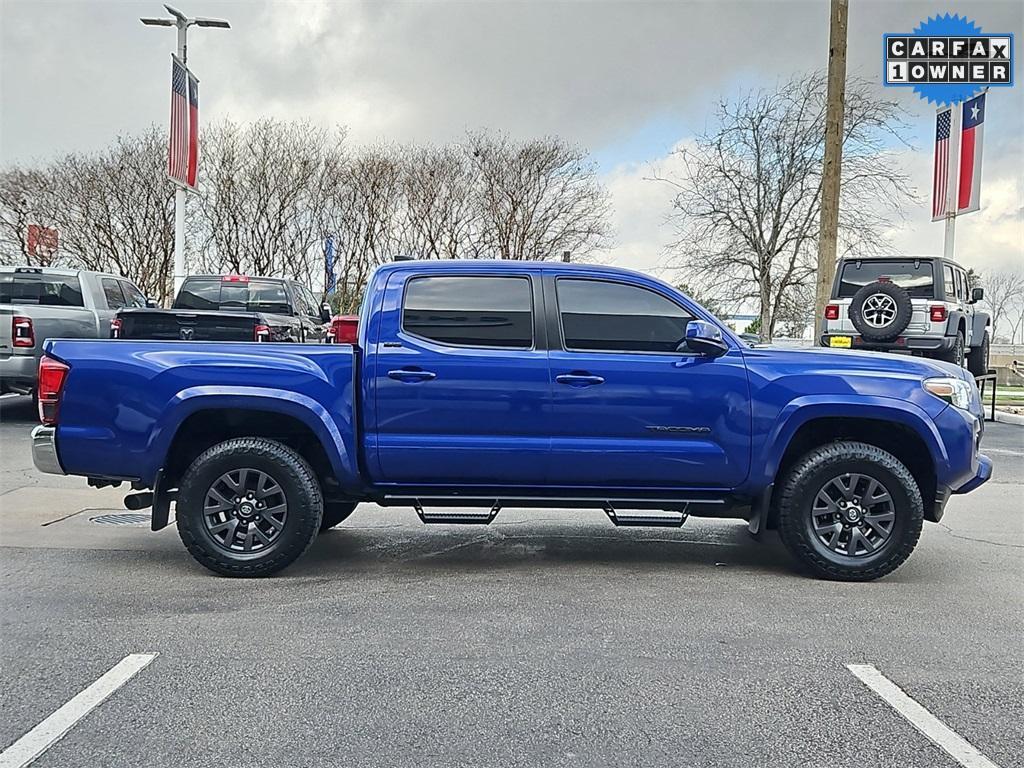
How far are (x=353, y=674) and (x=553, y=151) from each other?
25707 millimetres

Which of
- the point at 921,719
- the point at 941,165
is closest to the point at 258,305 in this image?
the point at 921,719

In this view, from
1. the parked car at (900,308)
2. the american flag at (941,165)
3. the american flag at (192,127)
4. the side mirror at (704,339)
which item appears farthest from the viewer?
the american flag at (192,127)

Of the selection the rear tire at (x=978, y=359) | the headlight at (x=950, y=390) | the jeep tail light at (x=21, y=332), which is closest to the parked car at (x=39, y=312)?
the jeep tail light at (x=21, y=332)

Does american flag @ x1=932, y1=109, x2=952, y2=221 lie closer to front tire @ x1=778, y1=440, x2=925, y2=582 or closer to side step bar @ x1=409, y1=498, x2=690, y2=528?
front tire @ x1=778, y1=440, x2=925, y2=582

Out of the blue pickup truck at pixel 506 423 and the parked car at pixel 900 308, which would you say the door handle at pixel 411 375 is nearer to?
the blue pickup truck at pixel 506 423

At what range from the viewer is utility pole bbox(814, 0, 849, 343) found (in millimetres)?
15586

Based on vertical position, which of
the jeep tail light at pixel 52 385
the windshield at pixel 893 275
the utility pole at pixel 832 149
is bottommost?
the jeep tail light at pixel 52 385

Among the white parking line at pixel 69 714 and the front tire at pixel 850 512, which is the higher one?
the front tire at pixel 850 512

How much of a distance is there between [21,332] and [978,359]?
15.1 meters

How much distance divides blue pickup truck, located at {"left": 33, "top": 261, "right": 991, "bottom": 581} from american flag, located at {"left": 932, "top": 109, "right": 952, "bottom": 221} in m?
15.0

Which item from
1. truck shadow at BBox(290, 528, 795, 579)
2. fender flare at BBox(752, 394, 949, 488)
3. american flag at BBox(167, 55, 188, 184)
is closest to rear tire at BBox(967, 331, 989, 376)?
truck shadow at BBox(290, 528, 795, 579)

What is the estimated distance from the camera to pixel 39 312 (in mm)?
12414

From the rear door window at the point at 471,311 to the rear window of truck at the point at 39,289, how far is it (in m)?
9.08

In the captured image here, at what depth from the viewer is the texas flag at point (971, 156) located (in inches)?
704
